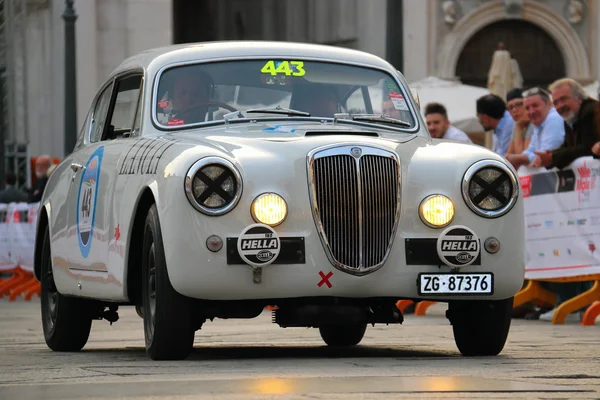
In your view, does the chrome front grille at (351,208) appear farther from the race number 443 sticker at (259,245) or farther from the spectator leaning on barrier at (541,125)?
the spectator leaning on barrier at (541,125)

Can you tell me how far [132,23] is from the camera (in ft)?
134

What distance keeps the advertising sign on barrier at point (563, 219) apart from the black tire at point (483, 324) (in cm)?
443

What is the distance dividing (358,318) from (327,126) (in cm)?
120

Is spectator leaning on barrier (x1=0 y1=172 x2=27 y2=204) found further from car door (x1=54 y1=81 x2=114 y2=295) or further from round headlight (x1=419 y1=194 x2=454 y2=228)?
round headlight (x1=419 y1=194 x2=454 y2=228)

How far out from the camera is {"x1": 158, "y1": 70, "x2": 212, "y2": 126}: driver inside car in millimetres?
9742

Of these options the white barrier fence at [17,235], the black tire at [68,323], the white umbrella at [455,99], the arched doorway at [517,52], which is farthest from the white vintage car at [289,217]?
the arched doorway at [517,52]

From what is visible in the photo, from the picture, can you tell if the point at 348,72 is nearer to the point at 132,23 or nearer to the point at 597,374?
the point at 597,374

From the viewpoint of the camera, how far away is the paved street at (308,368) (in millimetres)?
6831

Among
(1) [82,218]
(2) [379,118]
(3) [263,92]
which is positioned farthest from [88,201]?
(2) [379,118]

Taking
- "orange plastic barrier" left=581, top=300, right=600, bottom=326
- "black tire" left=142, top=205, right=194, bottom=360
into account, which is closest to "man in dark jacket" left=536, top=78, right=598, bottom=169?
"orange plastic barrier" left=581, top=300, right=600, bottom=326

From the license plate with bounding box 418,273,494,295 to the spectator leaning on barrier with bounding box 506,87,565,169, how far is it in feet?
18.7

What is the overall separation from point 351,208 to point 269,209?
41cm

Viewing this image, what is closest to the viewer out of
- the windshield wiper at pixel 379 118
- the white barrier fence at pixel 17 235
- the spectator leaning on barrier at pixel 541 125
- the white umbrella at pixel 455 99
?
the windshield wiper at pixel 379 118

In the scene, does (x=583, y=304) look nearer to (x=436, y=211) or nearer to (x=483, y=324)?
(x=483, y=324)
